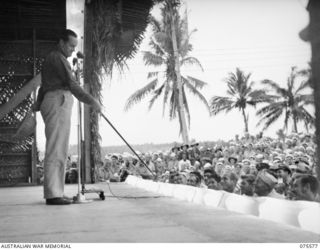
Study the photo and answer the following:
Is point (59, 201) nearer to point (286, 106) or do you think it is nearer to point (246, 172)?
point (246, 172)

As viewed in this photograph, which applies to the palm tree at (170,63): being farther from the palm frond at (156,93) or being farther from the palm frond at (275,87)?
the palm frond at (275,87)

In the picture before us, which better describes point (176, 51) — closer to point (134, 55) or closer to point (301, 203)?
point (134, 55)

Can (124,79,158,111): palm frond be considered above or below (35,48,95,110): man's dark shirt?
above

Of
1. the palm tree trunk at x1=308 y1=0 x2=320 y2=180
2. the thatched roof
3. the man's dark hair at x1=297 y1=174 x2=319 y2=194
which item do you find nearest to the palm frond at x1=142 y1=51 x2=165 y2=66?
the thatched roof

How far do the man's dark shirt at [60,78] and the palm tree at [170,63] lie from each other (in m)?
11.6

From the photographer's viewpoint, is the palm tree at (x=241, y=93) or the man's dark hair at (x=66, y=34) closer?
the man's dark hair at (x=66, y=34)

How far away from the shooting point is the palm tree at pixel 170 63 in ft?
49.0

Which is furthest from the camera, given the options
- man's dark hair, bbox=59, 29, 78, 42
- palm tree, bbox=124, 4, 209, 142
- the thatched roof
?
palm tree, bbox=124, 4, 209, 142


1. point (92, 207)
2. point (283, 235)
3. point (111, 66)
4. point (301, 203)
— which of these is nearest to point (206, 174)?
point (111, 66)

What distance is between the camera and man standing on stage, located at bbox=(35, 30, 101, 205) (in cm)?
265

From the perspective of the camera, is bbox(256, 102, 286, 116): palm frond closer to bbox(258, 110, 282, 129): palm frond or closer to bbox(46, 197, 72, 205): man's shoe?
bbox(258, 110, 282, 129): palm frond

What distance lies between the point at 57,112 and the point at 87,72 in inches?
118

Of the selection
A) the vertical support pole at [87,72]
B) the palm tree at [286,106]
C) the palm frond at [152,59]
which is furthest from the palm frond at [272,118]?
the vertical support pole at [87,72]

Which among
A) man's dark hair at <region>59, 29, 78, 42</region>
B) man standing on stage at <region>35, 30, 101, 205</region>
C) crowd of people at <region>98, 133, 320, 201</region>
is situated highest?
man's dark hair at <region>59, 29, 78, 42</region>
